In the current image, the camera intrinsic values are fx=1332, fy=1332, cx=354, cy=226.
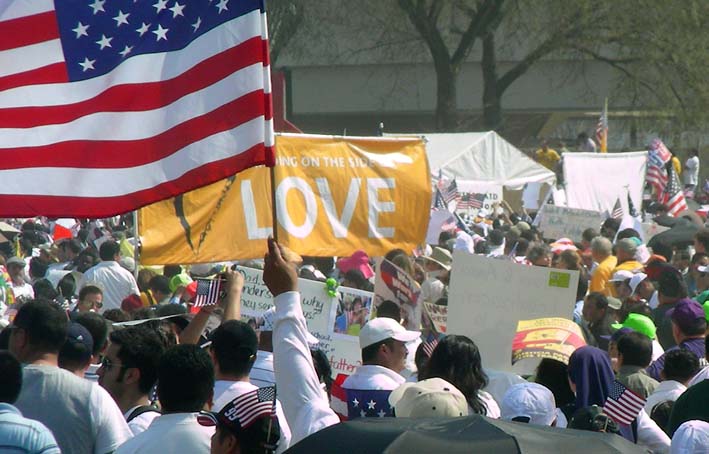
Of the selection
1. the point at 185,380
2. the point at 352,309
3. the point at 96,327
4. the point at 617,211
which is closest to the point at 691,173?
the point at 617,211

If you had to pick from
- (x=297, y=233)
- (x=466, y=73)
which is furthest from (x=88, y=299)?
(x=466, y=73)

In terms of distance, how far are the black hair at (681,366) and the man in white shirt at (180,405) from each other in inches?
105

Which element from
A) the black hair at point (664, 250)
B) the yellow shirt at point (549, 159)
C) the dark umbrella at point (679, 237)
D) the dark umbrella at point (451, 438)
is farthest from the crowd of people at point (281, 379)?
the yellow shirt at point (549, 159)

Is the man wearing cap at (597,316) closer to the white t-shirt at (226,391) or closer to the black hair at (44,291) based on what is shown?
the white t-shirt at (226,391)

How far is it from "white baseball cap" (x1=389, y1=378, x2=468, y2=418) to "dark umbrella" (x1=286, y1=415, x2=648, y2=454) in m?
0.74

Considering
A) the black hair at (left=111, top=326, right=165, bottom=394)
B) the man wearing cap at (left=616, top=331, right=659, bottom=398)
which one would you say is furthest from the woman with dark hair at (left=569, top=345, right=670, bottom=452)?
the black hair at (left=111, top=326, right=165, bottom=394)

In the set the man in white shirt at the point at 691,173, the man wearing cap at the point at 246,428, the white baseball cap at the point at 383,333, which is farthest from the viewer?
the man in white shirt at the point at 691,173

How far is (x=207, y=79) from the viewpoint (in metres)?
5.58

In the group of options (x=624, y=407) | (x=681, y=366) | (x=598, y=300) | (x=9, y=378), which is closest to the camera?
(x=9, y=378)

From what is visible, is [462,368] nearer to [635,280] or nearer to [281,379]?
[281,379]

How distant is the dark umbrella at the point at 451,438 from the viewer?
3045mm

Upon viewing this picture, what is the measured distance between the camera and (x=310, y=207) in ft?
33.1

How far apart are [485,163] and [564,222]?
815 centimetres

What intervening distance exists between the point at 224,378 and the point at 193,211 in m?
4.42
